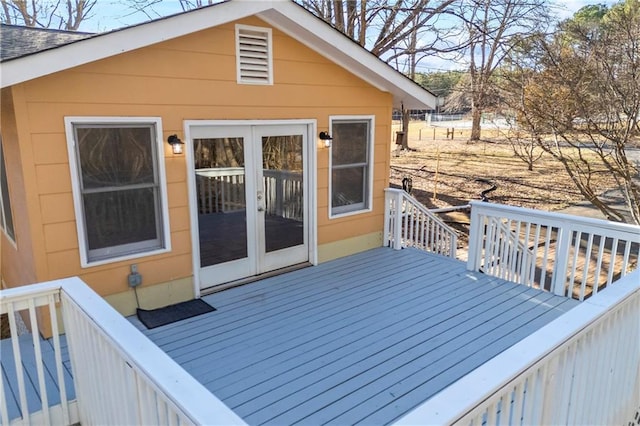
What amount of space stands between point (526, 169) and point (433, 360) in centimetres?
1704

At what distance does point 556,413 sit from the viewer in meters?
1.94

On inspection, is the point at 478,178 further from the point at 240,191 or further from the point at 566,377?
the point at 566,377

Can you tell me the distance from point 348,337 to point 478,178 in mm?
14078

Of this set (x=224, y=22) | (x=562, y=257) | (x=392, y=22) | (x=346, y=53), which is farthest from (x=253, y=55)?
(x=392, y=22)

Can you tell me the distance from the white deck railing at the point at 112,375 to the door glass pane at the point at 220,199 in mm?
2324

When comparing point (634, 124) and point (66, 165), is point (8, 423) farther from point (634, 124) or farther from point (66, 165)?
point (634, 124)

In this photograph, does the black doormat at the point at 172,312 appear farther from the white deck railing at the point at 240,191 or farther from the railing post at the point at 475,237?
the railing post at the point at 475,237

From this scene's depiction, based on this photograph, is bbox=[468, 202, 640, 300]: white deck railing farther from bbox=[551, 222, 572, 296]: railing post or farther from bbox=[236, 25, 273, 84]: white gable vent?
bbox=[236, 25, 273, 84]: white gable vent

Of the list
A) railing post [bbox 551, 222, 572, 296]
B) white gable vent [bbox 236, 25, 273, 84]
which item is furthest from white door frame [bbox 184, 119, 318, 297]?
railing post [bbox 551, 222, 572, 296]

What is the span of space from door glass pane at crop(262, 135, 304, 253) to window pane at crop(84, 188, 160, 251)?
1.35 m

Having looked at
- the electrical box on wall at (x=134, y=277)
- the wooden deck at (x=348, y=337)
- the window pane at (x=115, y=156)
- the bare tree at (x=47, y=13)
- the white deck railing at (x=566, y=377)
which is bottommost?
the wooden deck at (x=348, y=337)

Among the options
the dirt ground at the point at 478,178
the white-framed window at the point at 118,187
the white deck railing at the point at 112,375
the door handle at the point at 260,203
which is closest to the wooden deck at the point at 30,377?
the white deck railing at the point at 112,375

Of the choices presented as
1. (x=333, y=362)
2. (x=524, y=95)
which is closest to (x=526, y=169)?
(x=524, y=95)

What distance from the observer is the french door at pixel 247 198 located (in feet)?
15.5
